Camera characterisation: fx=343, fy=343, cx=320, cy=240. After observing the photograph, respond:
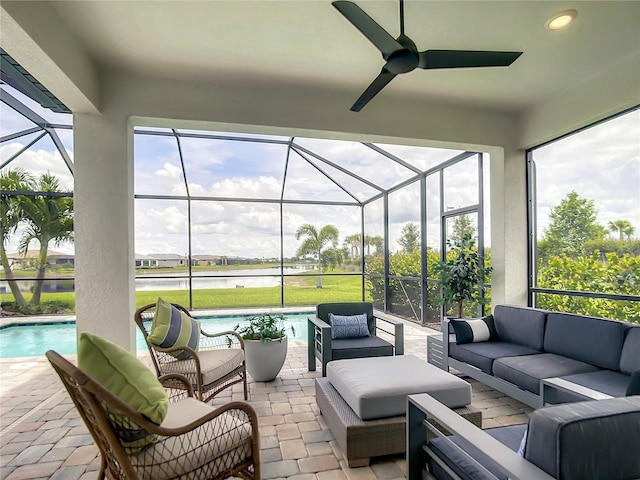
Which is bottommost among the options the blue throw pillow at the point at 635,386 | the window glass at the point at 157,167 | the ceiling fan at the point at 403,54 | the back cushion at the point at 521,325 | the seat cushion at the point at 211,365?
the seat cushion at the point at 211,365

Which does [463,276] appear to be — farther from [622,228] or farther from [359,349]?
[359,349]

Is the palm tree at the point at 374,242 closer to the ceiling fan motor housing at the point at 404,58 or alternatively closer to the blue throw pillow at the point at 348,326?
the blue throw pillow at the point at 348,326

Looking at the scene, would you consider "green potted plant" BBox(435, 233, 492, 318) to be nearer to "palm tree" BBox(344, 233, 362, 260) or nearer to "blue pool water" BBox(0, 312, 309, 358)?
"blue pool water" BBox(0, 312, 309, 358)

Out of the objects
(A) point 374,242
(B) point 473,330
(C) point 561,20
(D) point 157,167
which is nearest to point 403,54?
(C) point 561,20

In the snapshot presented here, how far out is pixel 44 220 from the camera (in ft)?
23.2

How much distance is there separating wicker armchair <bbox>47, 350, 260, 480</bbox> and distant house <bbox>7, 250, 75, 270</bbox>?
700cm

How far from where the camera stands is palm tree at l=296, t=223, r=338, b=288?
846cm

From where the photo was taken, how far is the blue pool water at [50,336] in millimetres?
5696

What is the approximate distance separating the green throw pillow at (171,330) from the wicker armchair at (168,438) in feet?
3.28

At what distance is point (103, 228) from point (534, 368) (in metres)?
3.90


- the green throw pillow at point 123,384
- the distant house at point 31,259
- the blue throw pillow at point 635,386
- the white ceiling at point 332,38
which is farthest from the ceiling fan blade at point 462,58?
the distant house at point 31,259

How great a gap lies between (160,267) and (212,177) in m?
2.27

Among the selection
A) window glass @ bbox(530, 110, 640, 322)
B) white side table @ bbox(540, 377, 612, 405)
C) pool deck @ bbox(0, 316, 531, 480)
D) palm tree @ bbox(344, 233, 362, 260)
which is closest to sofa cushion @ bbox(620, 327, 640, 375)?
white side table @ bbox(540, 377, 612, 405)

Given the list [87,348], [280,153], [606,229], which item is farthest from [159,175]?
[606,229]
